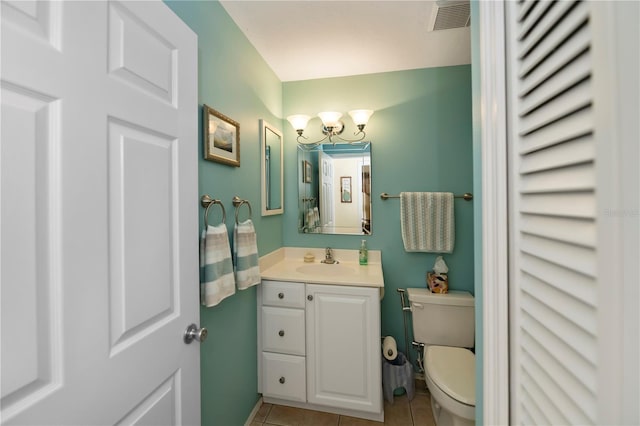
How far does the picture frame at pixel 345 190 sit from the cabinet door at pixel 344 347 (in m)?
0.80

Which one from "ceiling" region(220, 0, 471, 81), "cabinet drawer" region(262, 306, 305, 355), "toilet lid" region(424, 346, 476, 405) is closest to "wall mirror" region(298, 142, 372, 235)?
"ceiling" region(220, 0, 471, 81)

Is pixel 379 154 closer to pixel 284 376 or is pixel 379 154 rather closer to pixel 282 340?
pixel 282 340

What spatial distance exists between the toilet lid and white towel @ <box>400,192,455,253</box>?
26.8 inches

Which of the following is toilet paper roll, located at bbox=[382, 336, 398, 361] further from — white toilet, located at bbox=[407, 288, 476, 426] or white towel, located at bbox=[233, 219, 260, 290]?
white towel, located at bbox=[233, 219, 260, 290]

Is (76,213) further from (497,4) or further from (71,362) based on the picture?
(497,4)

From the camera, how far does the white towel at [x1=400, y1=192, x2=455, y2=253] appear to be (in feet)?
6.32

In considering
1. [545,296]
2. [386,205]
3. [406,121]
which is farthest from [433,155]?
[545,296]

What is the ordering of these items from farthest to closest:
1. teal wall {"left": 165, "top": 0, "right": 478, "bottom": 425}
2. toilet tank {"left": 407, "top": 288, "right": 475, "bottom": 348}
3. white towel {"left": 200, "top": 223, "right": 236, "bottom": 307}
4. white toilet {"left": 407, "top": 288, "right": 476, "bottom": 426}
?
toilet tank {"left": 407, "top": 288, "right": 475, "bottom": 348} < teal wall {"left": 165, "top": 0, "right": 478, "bottom": 425} < white toilet {"left": 407, "top": 288, "right": 476, "bottom": 426} < white towel {"left": 200, "top": 223, "right": 236, "bottom": 307}

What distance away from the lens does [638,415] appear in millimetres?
329

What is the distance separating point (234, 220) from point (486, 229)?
119cm

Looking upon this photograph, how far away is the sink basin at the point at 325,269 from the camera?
2004mm

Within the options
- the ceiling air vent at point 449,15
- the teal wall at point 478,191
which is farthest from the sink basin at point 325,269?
the ceiling air vent at point 449,15

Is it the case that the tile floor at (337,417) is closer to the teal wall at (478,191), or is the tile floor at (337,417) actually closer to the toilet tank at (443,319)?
the toilet tank at (443,319)

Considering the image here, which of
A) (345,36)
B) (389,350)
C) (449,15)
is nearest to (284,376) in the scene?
(389,350)
